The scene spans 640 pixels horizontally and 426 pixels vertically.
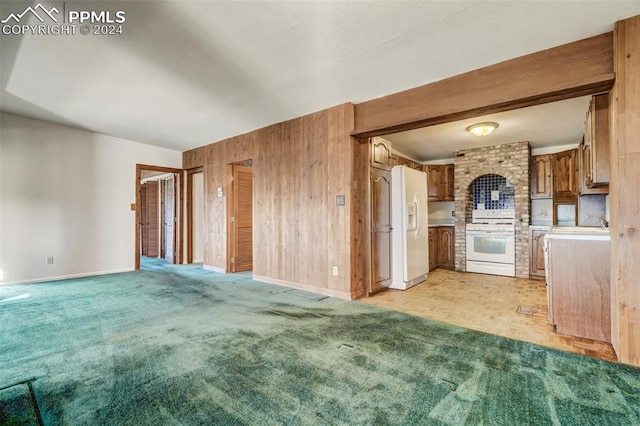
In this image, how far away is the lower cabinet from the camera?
6371mm

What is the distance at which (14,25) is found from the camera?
2387mm

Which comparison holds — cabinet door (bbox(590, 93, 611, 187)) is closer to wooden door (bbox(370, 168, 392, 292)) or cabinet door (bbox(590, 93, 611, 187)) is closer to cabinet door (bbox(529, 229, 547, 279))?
wooden door (bbox(370, 168, 392, 292))

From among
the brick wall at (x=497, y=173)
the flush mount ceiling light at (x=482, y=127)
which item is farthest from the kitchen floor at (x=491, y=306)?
the flush mount ceiling light at (x=482, y=127)

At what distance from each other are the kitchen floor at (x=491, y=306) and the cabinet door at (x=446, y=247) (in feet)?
3.31

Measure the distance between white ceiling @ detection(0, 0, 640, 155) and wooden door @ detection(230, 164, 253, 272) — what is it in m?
2.05

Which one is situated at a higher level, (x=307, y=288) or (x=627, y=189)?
(x=627, y=189)

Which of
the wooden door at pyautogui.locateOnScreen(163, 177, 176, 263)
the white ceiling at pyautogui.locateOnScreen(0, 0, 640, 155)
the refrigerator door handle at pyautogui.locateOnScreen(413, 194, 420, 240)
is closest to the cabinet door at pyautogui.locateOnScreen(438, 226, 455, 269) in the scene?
the refrigerator door handle at pyautogui.locateOnScreen(413, 194, 420, 240)

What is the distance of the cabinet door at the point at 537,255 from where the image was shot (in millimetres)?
5340

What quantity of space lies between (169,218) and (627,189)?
26.1 ft

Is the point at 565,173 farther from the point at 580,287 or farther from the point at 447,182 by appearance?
the point at 580,287

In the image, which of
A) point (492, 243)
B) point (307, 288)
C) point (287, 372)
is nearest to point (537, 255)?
point (492, 243)

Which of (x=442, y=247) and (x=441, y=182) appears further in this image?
(x=441, y=182)

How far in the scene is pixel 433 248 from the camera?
21.0ft

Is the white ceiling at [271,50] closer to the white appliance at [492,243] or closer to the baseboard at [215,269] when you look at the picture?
the baseboard at [215,269]
